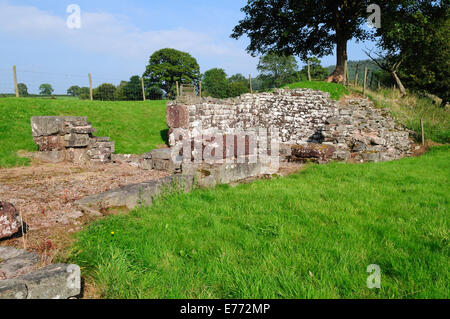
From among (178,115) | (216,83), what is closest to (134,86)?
(216,83)

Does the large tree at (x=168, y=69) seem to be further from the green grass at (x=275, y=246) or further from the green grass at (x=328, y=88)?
the green grass at (x=275, y=246)

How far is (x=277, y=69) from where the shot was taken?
63.3 metres

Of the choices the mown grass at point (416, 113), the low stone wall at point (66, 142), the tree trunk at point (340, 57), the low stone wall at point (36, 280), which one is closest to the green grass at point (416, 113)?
the mown grass at point (416, 113)

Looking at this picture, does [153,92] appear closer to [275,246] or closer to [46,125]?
[46,125]

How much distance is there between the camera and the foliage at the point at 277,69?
61844mm

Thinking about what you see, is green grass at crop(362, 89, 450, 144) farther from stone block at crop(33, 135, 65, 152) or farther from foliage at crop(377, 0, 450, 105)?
stone block at crop(33, 135, 65, 152)

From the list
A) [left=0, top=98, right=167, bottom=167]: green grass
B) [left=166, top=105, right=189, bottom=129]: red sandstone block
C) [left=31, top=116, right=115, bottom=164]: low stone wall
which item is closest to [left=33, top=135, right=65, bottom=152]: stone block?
[left=31, top=116, right=115, bottom=164]: low stone wall

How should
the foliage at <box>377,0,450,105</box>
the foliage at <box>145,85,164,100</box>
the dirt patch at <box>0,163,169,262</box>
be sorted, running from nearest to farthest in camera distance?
the dirt patch at <box>0,163,169,262</box>
the foliage at <box>377,0,450,105</box>
the foliage at <box>145,85,164,100</box>

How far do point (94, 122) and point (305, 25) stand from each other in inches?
728

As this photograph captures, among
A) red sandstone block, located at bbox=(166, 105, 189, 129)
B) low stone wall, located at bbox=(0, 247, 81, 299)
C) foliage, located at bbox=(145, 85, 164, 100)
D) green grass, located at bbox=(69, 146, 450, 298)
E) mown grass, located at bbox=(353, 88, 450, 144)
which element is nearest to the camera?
low stone wall, located at bbox=(0, 247, 81, 299)

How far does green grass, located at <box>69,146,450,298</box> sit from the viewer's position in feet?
8.46

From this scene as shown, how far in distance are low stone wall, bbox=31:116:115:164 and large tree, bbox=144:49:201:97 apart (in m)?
35.5
